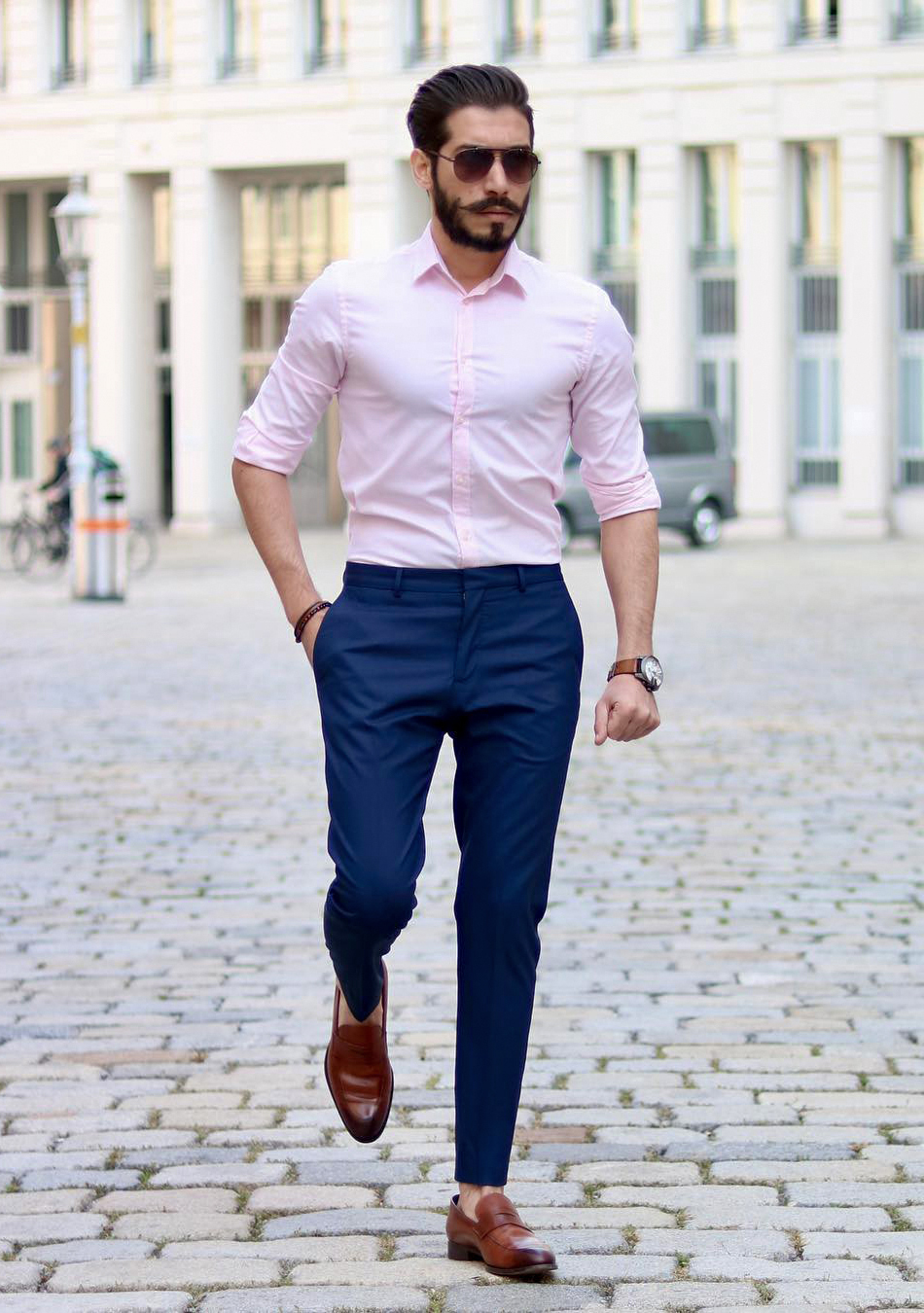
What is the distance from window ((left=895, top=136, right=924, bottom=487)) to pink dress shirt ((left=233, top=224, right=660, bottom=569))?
39668mm

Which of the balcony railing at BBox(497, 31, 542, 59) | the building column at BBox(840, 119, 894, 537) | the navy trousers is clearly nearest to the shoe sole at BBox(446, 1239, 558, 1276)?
the navy trousers

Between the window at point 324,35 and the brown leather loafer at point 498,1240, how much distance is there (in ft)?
144

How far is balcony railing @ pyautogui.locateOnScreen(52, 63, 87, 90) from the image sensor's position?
48.6 metres

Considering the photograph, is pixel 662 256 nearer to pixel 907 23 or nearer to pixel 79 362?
pixel 907 23

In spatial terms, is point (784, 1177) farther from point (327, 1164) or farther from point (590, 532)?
point (590, 532)

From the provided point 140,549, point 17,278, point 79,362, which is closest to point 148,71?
point 17,278

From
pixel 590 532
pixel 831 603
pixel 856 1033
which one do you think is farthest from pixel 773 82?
pixel 856 1033

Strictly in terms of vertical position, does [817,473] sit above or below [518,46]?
below

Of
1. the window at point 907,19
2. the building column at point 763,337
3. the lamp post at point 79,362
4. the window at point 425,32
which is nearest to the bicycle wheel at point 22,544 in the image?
the lamp post at point 79,362

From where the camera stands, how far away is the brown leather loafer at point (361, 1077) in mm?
4250

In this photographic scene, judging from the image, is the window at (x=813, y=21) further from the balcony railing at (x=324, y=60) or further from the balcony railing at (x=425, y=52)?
the balcony railing at (x=324, y=60)

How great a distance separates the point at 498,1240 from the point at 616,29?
41910mm

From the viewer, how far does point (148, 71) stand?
4753 centimetres

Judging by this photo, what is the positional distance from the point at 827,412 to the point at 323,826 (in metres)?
35.0
